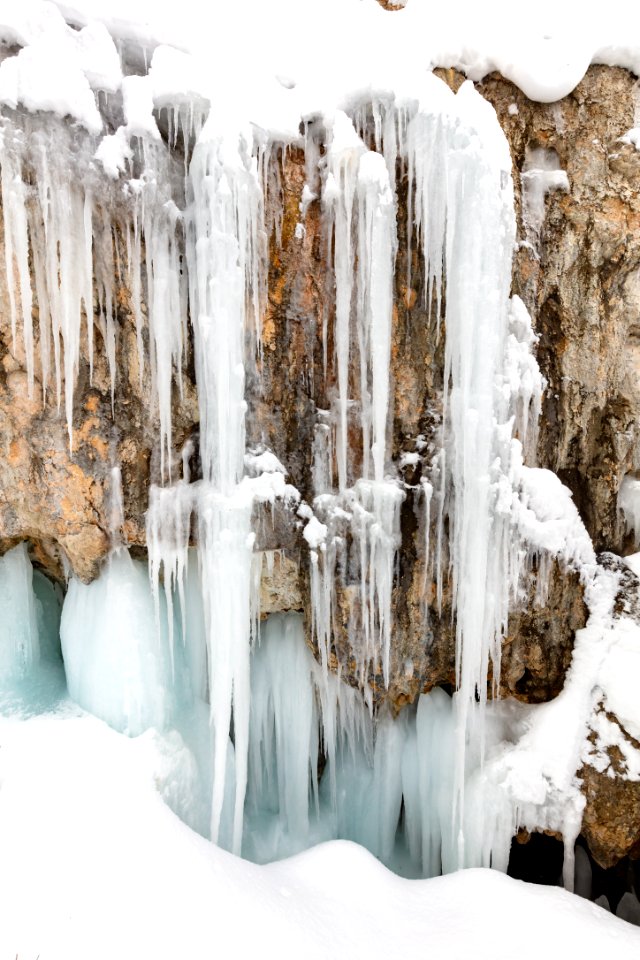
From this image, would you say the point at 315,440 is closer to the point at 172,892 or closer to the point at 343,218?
the point at 343,218

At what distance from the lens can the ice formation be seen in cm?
374

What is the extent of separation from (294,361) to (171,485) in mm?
1423

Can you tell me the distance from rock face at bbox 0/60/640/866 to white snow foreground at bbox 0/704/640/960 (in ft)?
4.01

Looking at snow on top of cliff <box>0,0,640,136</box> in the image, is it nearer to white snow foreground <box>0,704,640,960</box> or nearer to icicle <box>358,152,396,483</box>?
icicle <box>358,152,396,483</box>

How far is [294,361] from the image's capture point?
4.42 m

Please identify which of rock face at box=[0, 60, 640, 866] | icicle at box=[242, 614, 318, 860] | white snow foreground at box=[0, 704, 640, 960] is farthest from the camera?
icicle at box=[242, 614, 318, 860]

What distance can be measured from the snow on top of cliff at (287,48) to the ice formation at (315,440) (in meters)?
0.03

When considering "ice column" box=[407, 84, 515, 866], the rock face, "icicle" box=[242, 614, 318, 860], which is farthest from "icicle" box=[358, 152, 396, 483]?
"icicle" box=[242, 614, 318, 860]

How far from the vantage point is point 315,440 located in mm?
4539

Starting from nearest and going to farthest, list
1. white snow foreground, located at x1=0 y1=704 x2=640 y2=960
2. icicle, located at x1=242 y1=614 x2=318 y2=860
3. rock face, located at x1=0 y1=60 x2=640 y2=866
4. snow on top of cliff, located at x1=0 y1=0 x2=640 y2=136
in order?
white snow foreground, located at x1=0 y1=704 x2=640 y2=960 < snow on top of cliff, located at x1=0 y1=0 x2=640 y2=136 < rock face, located at x1=0 y1=60 x2=640 y2=866 < icicle, located at x1=242 y1=614 x2=318 y2=860

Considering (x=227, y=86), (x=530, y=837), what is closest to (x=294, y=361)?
(x=227, y=86)

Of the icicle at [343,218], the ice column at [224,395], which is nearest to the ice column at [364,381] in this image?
the icicle at [343,218]

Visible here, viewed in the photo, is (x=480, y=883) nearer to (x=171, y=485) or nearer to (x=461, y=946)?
(x=461, y=946)

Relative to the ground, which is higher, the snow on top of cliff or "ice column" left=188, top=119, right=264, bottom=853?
the snow on top of cliff
